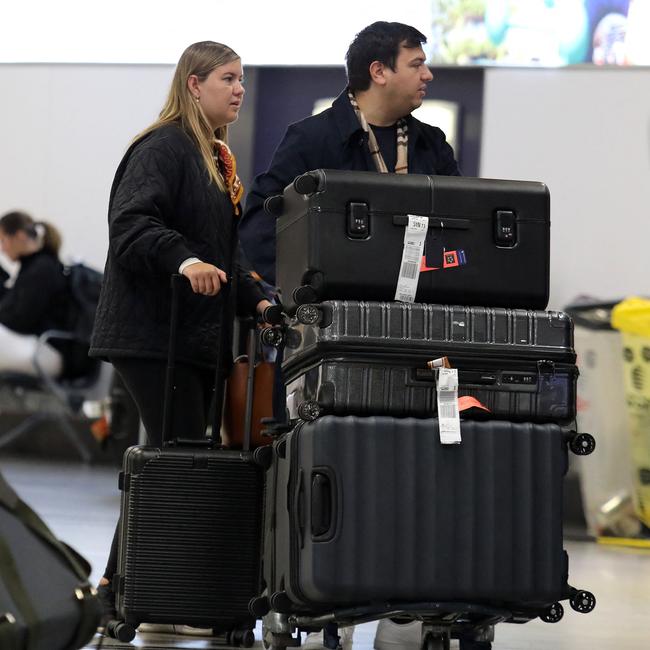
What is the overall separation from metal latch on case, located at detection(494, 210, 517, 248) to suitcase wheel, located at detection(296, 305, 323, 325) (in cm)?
36

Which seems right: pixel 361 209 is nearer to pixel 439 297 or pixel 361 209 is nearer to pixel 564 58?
pixel 439 297

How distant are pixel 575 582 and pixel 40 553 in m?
2.77

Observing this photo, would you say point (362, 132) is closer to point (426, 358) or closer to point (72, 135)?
point (426, 358)

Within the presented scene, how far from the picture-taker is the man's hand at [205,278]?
2605 millimetres

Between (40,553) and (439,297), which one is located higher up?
(439,297)

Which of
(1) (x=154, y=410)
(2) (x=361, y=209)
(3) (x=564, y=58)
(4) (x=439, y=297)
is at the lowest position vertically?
(1) (x=154, y=410)

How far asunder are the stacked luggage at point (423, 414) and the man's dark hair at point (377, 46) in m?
0.61

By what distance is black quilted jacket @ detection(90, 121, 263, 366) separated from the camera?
280 cm

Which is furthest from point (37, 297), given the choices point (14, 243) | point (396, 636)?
point (396, 636)

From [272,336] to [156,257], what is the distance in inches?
16.4

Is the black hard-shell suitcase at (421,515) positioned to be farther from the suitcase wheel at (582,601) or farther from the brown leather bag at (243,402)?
the brown leather bag at (243,402)

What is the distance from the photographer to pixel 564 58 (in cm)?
685

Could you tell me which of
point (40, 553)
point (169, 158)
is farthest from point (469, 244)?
point (40, 553)

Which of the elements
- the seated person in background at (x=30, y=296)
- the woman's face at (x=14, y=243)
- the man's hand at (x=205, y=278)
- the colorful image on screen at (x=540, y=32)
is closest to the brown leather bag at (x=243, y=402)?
the man's hand at (x=205, y=278)
